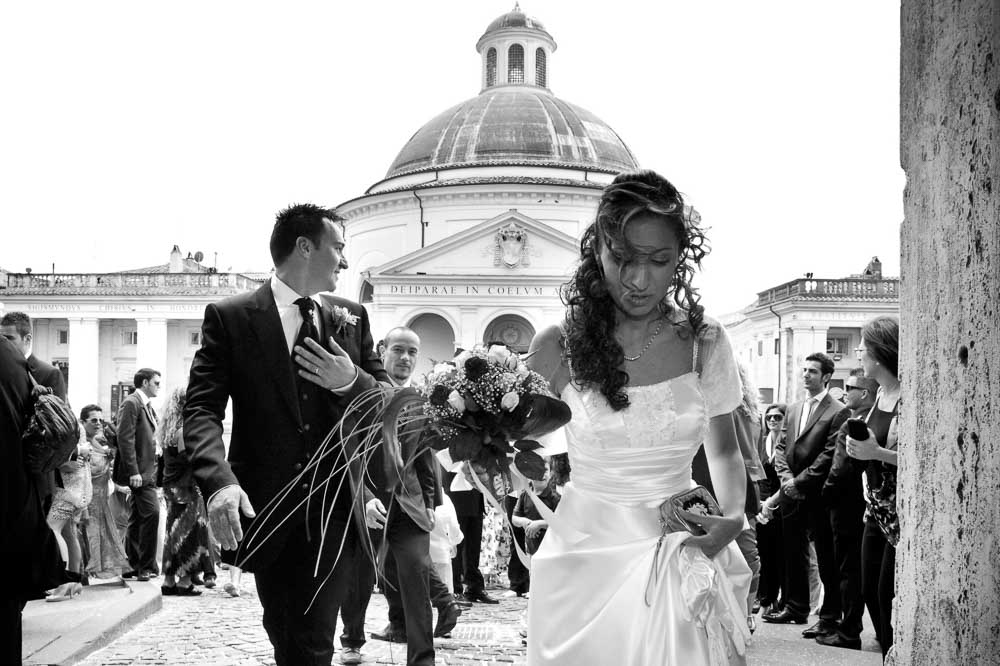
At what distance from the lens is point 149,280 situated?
53.6 meters

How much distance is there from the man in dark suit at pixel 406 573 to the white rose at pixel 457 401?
86 cm

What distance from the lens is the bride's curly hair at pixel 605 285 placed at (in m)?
2.98

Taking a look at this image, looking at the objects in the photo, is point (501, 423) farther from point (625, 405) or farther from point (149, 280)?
point (149, 280)

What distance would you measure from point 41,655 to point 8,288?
56693 millimetres

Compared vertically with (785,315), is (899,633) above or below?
below

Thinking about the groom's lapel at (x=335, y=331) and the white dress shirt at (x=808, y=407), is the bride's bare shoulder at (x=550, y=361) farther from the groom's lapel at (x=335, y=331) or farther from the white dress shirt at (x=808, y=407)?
the white dress shirt at (x=808, y=407)

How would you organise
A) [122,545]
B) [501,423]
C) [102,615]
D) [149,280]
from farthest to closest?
[149,280] → [122,545] → [102,615] → [501,423]

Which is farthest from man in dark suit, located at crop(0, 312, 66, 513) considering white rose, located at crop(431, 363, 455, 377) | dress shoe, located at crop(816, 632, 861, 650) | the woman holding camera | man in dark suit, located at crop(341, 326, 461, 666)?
dress shoe, located at crop(816, 632, 861, 650)

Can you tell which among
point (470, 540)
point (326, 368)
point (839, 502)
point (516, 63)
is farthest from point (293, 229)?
point (516, 63)

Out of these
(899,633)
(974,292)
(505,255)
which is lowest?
(899,633)

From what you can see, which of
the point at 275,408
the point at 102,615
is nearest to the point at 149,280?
the point at 102,615

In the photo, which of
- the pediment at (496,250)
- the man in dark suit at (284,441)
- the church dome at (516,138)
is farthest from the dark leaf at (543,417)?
the church dome at (516,138)

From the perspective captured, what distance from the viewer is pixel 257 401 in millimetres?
3791

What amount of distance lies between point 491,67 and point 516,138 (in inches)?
442
